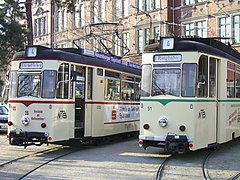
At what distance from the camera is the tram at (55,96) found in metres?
13.7

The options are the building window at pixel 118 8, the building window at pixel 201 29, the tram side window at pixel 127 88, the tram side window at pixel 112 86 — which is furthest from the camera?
the building window at pixel 118 8

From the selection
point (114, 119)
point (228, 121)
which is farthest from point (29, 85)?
point (228, 121)

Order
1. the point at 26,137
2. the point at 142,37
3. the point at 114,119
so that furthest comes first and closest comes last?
the point at 142,37
the point at 114,119
the point at 26,137

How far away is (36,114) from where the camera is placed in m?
13.7

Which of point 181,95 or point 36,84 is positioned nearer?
point 181,95

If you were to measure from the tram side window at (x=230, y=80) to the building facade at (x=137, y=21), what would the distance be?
53.1 feet

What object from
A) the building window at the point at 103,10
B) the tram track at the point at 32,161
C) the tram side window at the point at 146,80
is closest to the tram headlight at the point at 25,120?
the tram track at the point at 32,161

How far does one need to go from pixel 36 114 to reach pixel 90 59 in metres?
3.12

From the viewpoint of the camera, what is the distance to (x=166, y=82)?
12883 mm

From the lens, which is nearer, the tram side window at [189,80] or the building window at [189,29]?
the tram side window at [189,80]

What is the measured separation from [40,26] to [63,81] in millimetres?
47284

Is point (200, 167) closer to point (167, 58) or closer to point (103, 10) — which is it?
point (167, 58)

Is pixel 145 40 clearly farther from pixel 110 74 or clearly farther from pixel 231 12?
pixel 110 74

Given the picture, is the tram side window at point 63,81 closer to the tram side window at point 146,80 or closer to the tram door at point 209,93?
the tram side window at point 146,80
